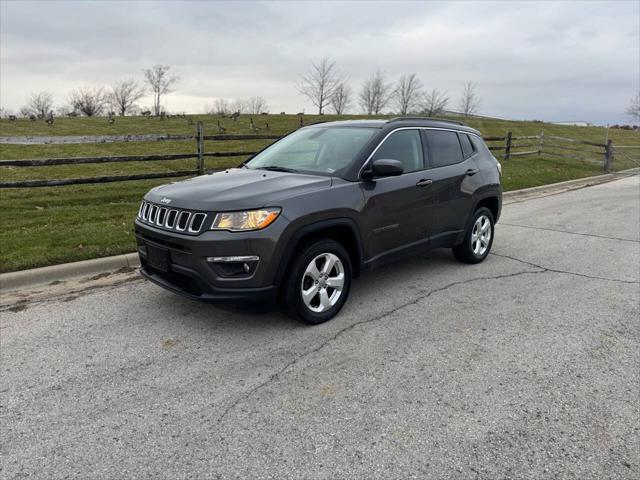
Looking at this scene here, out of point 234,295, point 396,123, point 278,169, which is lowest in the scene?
point 234,295

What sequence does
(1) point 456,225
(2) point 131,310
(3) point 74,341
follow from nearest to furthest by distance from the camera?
(3) point 74,341, (2) point 131,310, (1) point 456,225

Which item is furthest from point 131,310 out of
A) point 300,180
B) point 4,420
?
point 300,180

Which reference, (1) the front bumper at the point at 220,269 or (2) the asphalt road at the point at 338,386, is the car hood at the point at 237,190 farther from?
(2) the asphalt road at the point at 338,386

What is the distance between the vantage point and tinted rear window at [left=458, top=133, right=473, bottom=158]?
572cm

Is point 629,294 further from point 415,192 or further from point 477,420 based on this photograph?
point 477,420

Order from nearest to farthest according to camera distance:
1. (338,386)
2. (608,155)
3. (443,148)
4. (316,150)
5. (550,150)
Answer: (338,386) → (316,150) → (443,148) → (608,155) → (550,150)

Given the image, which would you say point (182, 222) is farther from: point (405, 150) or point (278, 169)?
point (405, 150)

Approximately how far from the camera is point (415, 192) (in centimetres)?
475

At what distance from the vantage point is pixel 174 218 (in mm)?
3744

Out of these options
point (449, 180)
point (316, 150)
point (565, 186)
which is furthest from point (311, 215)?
point (565, 186)

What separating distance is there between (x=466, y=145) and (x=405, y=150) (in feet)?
4.46

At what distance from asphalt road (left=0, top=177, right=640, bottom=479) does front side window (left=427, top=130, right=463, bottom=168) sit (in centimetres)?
137

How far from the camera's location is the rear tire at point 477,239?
574 cm

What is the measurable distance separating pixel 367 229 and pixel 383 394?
1634mm
